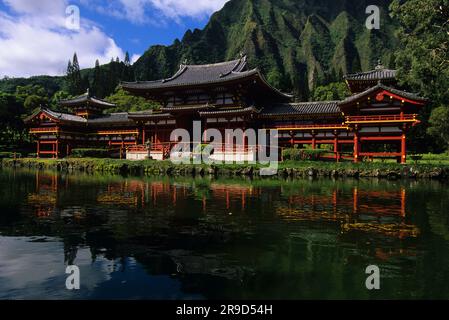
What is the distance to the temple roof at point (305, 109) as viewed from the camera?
42.2 meters

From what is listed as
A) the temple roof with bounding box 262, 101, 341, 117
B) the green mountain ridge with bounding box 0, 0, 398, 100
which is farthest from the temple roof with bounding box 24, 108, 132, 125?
the green mountain ridge with bounding box 0, 0, 398, 100

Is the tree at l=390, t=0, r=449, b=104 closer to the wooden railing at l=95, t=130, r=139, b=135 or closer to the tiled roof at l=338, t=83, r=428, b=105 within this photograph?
the tiled roof at l=338, t=83, r=428, b=105

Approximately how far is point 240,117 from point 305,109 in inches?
298

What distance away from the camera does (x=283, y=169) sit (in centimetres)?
3466

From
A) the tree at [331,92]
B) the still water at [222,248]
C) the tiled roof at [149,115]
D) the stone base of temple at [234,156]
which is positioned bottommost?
the still water at [222,248]

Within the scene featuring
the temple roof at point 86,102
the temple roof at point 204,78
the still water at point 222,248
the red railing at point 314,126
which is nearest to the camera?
the still water at point 222,248

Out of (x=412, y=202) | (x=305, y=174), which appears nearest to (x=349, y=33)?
(x=305, y=174)

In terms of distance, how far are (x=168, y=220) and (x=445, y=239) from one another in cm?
871

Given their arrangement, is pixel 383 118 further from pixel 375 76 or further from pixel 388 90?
pixel 375 76

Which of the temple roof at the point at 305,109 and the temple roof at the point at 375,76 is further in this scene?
the temple roof at the point at 375,76

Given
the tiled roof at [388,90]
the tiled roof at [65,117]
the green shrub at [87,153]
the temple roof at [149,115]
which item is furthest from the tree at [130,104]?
the tiled roof at [388,90]

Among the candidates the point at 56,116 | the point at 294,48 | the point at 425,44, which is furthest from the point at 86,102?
the point at 294,48

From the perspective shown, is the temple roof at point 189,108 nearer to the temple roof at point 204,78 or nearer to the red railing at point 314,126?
the temple roof at point 204,78

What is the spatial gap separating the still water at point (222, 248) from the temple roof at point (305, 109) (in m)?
24.6
